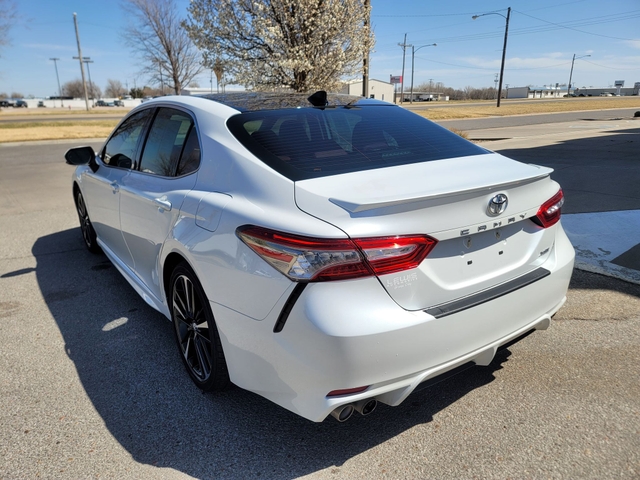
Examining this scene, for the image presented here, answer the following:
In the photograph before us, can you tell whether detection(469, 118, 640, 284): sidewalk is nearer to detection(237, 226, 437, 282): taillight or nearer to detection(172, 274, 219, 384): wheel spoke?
detection(237, 226, 437, 282): taillight

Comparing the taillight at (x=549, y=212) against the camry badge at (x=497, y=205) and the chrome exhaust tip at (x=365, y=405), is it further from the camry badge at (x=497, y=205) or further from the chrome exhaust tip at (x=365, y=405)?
the chrome exhaust tip at (x=365, y=405)

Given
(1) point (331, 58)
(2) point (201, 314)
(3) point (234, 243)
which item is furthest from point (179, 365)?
(1) point (331, 58)

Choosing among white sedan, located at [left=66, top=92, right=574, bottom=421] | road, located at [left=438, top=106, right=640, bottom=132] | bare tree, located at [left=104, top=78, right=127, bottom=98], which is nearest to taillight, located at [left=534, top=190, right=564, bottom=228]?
white sedan, located at [left=66, top=92, right=574, bottom=421]

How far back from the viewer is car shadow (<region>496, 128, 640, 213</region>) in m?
6.82

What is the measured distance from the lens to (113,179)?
3953 millimetres

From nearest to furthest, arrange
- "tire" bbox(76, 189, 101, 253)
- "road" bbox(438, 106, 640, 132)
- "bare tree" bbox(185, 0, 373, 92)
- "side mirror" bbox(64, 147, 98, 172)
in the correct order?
"side mirror" bbox(64, 147, 98, 172), "tire" bbox(76, 189, 101, 253), "bare tree" bbox(185, 0, 373, 92), "road" bbox(438, 106, 640, 132)

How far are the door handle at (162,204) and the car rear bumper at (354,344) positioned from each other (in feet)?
2.83

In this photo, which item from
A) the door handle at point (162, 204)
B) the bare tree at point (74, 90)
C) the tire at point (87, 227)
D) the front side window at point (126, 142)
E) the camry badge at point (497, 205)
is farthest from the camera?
the bare tree at point (74, 90)

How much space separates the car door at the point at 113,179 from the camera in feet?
12.5

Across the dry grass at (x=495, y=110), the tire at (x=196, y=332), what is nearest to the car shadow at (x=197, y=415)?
the tire at (x=196, y=332)

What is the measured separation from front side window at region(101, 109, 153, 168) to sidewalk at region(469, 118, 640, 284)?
3.99 meters

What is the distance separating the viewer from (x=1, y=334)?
3.68m

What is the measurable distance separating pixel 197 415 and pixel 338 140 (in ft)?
5.59

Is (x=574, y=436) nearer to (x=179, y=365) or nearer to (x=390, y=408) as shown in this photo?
(x=390, y=408)
